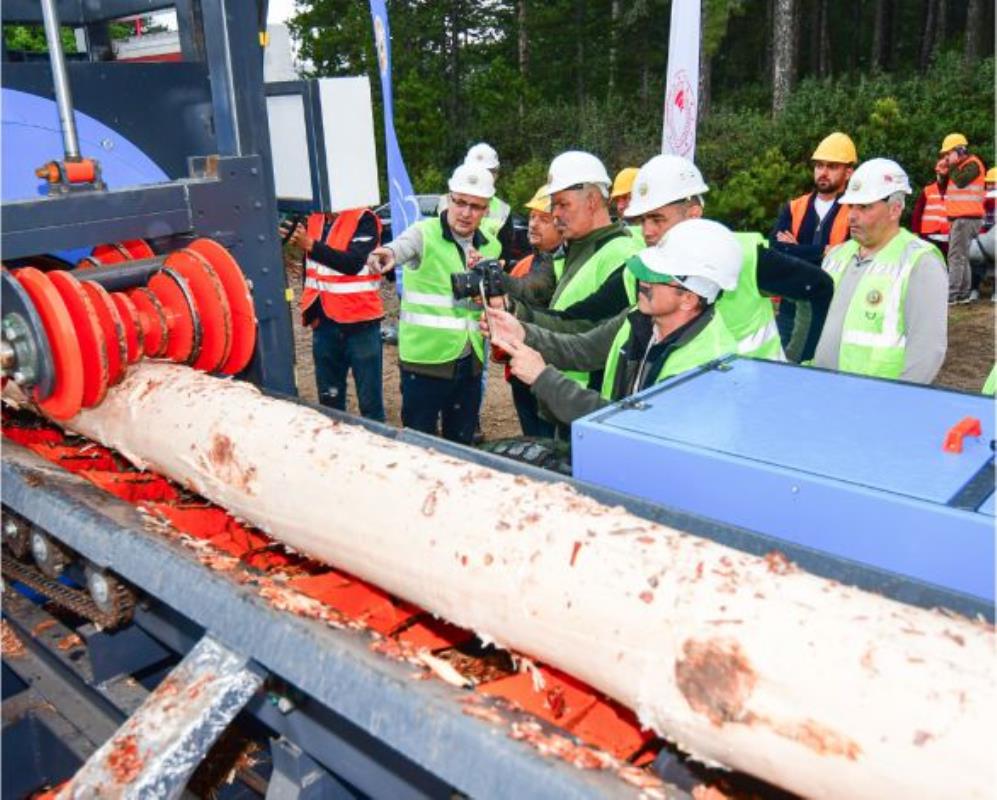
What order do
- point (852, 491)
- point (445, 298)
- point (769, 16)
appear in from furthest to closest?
point (769, 16)
point (445, 298)
point (852, 491)

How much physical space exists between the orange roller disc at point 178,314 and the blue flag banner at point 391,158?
5.41m

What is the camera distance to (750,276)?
10.5 ft

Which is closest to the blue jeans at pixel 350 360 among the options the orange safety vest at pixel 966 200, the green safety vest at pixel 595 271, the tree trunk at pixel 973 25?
the green safety vest at pixel 595 271

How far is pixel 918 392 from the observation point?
7.16 ft

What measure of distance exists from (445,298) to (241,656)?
3.18 meters

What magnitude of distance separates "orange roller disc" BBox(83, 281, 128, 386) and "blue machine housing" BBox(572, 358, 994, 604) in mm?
1200

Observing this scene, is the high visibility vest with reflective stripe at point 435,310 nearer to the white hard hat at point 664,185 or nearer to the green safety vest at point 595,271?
the green safety vest at point 595,271

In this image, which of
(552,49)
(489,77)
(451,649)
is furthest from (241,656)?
(552,49)

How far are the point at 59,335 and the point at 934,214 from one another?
957 centimetres

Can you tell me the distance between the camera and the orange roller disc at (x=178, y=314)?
2539 mm

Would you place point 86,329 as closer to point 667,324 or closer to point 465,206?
point 667,324

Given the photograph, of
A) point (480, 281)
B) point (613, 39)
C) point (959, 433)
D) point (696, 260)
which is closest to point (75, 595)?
point (480, 281)

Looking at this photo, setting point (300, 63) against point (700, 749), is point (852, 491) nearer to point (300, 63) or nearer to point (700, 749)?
point (700, 749)

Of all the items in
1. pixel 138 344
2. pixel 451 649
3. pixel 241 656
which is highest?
pixel 138 344
